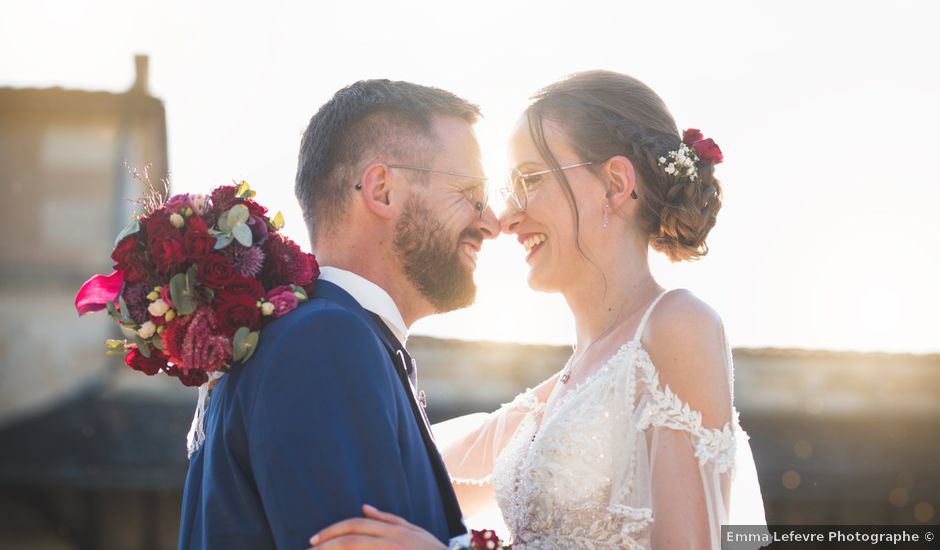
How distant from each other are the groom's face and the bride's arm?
0.89 m

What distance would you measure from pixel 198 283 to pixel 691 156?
2.32 meters

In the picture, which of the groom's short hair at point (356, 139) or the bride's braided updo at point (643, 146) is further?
the bride's braided updo at point (643, 146)

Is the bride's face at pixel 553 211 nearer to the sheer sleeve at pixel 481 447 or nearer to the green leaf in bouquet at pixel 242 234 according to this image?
the sheer sleeve at pixel 481 447

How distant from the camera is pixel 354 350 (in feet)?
9.63

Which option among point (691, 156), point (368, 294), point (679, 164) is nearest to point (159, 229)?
point (368, 294)

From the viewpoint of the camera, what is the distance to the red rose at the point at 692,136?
444cm

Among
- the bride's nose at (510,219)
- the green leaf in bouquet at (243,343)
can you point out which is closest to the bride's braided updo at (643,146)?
the bride's nose at (510,219)

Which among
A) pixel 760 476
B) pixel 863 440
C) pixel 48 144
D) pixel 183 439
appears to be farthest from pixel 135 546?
pixel 48 144

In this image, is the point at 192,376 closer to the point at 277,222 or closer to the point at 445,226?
the point at 277,222

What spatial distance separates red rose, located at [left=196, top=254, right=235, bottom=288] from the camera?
314 centimetres

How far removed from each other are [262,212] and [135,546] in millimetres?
7217

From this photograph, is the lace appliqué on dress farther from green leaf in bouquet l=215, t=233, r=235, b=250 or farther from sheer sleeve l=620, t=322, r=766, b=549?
green leaf in bouquet l=215, t=233, r=235, b=250

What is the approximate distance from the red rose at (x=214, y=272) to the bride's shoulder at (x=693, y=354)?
1.70 meters

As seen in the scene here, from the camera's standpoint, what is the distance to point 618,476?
3803mm
